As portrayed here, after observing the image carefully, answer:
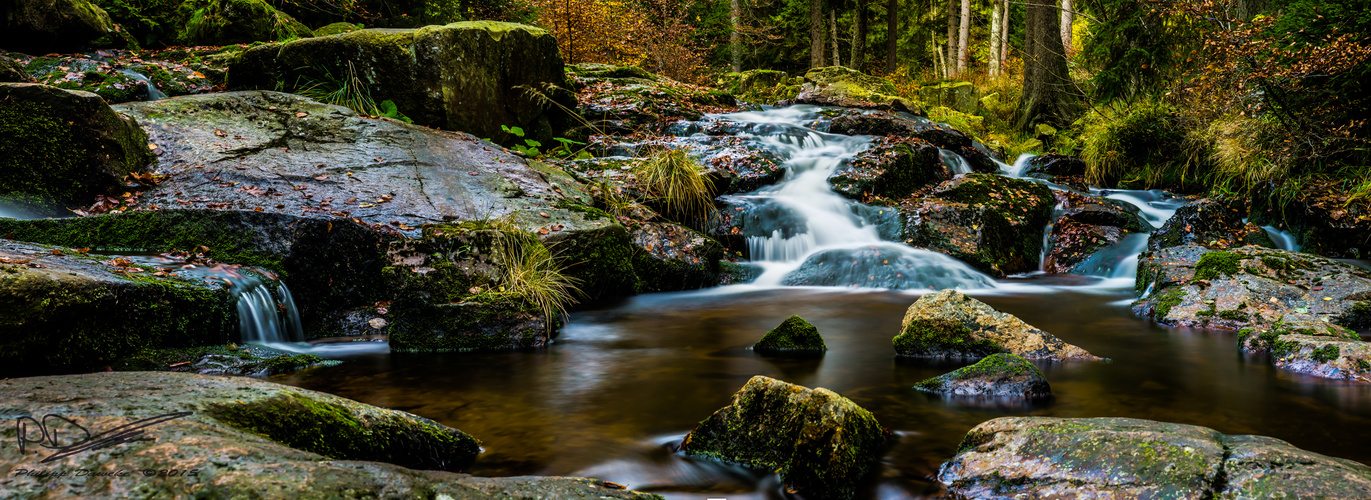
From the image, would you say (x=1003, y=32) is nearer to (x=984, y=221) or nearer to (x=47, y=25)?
(x=984, y=221)

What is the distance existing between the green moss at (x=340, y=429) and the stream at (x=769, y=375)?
1.08 ft

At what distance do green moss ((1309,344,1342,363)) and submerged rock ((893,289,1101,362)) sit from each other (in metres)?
1.22

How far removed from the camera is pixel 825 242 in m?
9.67

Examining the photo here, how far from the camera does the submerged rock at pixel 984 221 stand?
9.23m

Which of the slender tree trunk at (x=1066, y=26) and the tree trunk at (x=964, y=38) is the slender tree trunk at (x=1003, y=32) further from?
the slender tree trunk at (x=1066, y=26)

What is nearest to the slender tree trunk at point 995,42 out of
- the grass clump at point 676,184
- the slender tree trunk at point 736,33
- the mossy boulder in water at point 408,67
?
the slender tree trunk at point 736,33

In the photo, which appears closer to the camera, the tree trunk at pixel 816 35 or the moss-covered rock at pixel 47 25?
the moss-covered rock at pixel 47 25

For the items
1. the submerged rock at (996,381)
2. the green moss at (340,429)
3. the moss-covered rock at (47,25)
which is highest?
the moss-covered rock at (47,25)

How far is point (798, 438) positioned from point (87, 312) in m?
3.99

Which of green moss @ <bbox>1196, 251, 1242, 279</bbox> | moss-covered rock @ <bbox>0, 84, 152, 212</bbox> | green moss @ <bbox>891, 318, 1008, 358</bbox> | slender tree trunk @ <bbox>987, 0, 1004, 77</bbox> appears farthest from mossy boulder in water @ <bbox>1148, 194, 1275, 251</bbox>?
slender tree trunk @ <bbox>987, 0, 1004, 77</bbox>

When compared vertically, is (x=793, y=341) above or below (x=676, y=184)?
below

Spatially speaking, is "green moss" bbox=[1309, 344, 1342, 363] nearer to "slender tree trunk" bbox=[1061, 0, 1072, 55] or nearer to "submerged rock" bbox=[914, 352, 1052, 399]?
"submerged rock" bbox=[914, 352, 1052, 399]

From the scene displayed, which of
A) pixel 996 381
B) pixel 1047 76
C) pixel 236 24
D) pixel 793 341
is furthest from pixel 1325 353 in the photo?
pixel 236 24

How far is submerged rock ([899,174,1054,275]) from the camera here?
9234 mm
